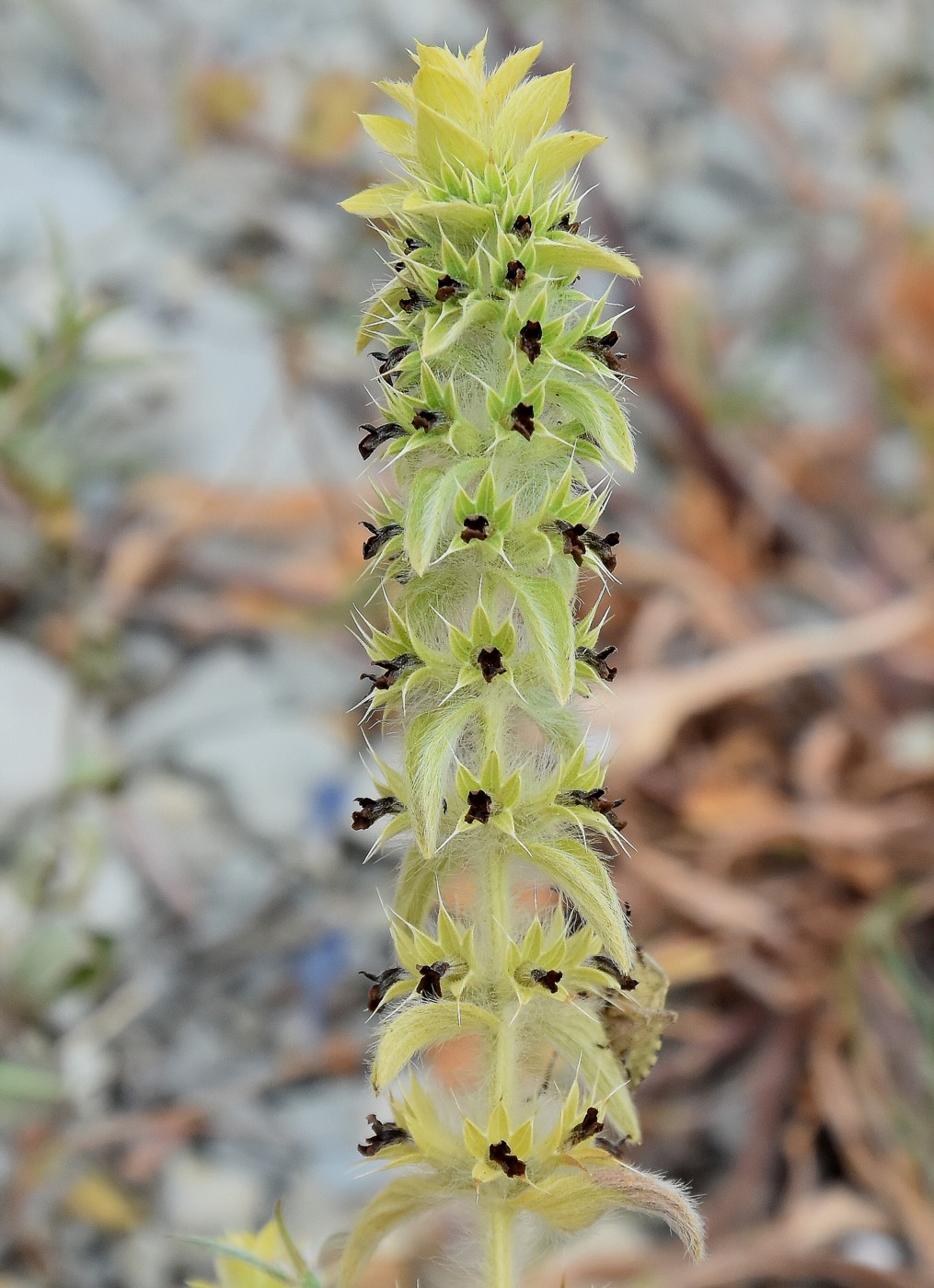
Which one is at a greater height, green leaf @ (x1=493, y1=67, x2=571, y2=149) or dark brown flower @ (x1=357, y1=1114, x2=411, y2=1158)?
green leaf @ (x1=493, y1=67, x2=571, y2=149)

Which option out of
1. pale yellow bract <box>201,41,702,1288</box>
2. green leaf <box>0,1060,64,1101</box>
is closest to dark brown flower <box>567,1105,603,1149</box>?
pale yellow bract <box>201,41,702,1288</box>

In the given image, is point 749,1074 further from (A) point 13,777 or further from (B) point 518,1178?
(B) point 518,1178

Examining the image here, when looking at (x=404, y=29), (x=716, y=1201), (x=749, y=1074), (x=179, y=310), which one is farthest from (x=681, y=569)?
(x=404, y=29)

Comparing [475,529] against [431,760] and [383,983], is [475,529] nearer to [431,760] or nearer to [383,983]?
[431,760]

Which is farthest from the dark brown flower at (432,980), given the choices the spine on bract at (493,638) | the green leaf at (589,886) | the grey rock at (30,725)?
the grey rock at (30,725)

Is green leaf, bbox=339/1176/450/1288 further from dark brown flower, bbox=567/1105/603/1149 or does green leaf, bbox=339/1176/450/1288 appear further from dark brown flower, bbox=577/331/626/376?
dark brown flower, bbox=577/331/626/376

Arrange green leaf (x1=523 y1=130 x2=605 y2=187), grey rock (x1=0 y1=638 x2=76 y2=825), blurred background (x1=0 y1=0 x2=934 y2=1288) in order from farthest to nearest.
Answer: grey rock (x1=0 y1=638 x2=76 y2=825), blurred background (x1=0 y1=0 x2=934 y2=1288), green leaf (x1=523 y1=130 x2=605 y2=187)
